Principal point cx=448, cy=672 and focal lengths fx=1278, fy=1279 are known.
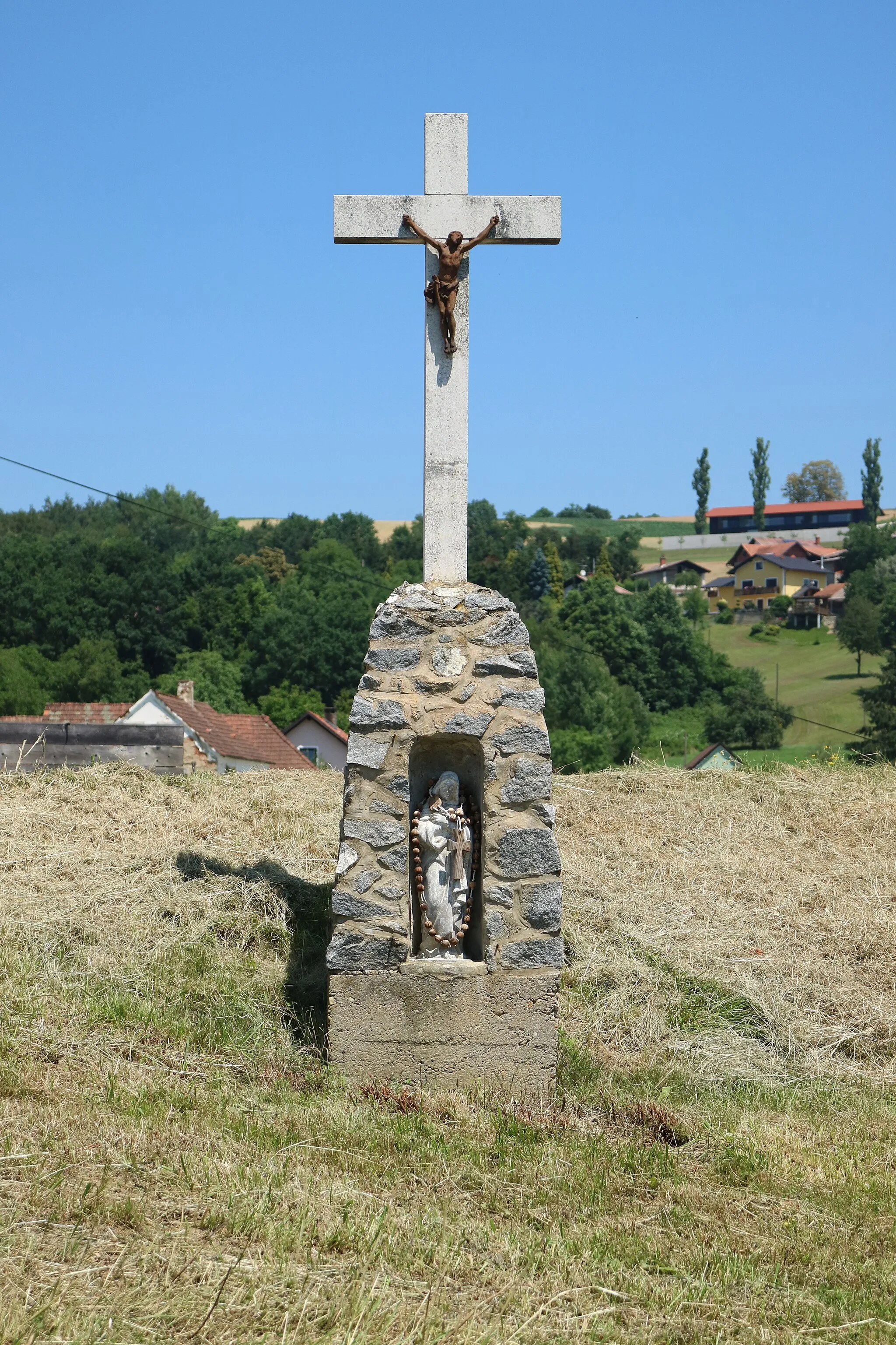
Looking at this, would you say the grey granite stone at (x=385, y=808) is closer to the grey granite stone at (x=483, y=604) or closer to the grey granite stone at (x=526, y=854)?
the grey granite stone at (x=526, y=854)

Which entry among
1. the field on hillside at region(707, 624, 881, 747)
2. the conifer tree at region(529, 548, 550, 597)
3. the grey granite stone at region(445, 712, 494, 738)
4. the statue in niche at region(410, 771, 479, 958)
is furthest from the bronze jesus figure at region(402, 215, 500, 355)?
the conifer tree at region(529, 548, 550, 597)

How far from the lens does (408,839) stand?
255 inches

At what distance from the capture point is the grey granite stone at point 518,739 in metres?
6.46

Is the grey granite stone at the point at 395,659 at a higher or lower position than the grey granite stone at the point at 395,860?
higher

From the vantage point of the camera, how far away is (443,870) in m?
6.46

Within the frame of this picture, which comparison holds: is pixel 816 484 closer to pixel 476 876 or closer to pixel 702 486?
pixel 702 486

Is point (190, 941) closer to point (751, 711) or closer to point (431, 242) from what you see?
point (431, 242)

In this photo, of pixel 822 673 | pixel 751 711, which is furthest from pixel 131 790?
pixel 822 673

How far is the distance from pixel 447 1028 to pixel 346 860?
0.96 metres

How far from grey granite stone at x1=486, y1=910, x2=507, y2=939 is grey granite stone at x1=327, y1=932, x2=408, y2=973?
41 cm

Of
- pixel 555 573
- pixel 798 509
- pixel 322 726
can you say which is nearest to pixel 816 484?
pixel 798 509

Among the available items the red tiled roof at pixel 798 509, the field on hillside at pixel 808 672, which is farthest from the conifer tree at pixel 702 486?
the field on hillside at pixel 808 672

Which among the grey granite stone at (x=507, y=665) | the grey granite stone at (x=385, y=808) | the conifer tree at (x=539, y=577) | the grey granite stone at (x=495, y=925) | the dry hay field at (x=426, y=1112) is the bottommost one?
the dry hay field at (x=426, y=1112)

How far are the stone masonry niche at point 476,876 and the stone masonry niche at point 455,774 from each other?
0.05 feet
